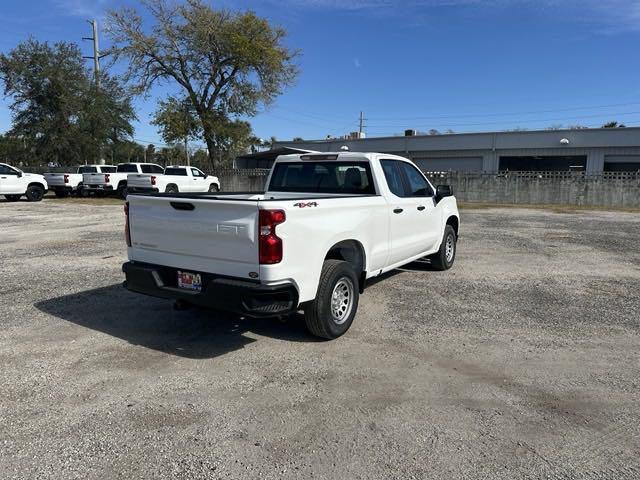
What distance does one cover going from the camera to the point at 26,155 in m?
36.5

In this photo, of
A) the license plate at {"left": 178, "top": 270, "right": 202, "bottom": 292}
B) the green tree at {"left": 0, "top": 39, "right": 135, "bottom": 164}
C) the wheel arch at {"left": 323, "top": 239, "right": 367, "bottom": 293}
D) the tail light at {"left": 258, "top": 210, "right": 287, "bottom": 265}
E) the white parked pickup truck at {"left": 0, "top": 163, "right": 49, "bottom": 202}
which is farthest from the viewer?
the green tree at {"left": 0, "top": 39, "right": 135, "bottom": 164}

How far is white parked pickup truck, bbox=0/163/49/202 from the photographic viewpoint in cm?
2225

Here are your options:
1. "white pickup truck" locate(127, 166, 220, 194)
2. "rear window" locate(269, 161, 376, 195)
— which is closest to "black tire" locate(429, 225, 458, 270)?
"rear window" locate(269, 161, 376, 195)

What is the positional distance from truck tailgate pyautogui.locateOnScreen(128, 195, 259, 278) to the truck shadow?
775 millimetres

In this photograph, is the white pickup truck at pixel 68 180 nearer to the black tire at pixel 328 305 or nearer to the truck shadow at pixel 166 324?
the truck shadow at pixel 166 324

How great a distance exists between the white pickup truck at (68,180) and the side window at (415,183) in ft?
76.7

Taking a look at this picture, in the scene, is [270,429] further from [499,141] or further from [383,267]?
[499,141]

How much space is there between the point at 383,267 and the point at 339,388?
2314mm

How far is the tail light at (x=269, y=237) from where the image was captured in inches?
159

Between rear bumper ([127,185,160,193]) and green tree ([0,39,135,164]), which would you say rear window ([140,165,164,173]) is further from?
green tree ([0,39,135,164])

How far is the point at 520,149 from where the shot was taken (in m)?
35.5

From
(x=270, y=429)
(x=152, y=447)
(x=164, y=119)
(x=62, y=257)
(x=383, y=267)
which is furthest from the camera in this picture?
(x=164, y=119)

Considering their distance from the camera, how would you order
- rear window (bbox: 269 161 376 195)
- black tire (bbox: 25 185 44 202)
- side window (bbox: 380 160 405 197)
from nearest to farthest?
rear window (bbox: 269 161 376 195) < side window (bbox: 380 160 405 197) < black tire (bbox: 25 185 44 202)

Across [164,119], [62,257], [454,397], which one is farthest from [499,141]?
[454,397]
